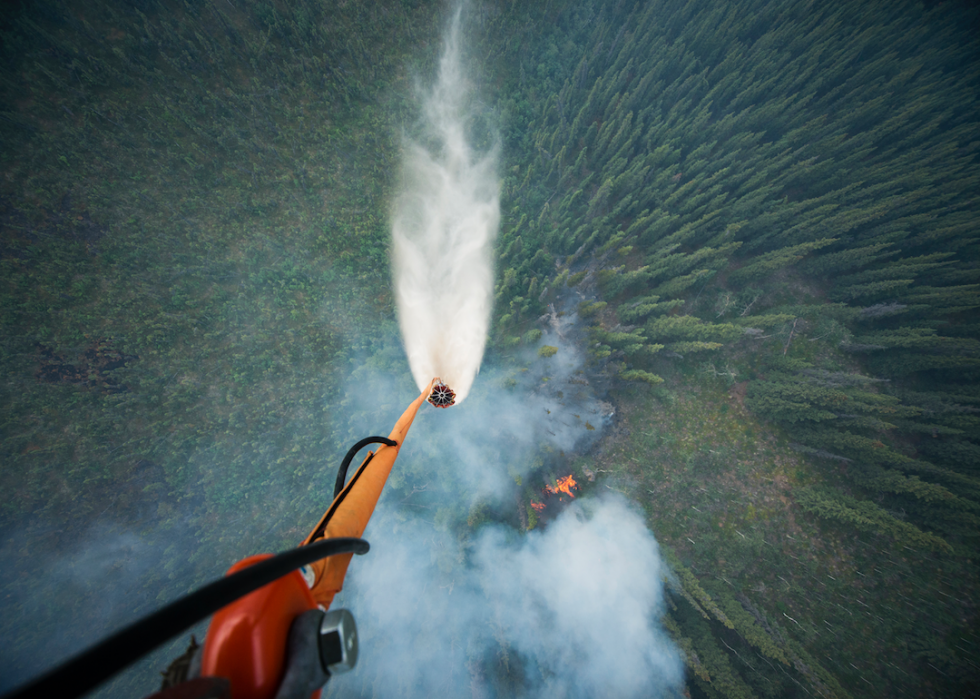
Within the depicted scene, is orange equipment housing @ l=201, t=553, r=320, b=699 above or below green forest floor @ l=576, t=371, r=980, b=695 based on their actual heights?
above

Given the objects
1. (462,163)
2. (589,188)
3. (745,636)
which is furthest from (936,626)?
(462,163)

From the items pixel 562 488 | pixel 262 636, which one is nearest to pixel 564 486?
pixel 562 488

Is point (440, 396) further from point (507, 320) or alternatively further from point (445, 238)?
point (445, 238)

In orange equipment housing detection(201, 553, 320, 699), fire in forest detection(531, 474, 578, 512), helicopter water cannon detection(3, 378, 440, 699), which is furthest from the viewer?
fire in forest detection(531, 474, 578, 512)

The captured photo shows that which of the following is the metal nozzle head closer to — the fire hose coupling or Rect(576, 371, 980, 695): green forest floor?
the fire hose coupling

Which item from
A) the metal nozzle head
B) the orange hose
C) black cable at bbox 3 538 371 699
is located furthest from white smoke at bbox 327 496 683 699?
black cable at bbox 3 538 371 699
